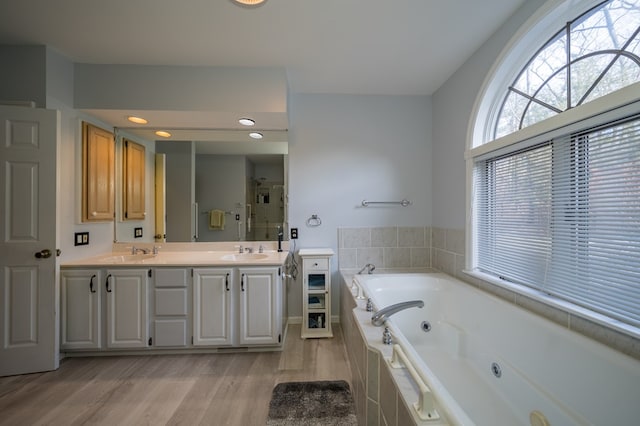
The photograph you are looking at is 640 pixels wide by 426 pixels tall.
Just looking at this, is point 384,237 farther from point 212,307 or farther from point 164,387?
point 164,387

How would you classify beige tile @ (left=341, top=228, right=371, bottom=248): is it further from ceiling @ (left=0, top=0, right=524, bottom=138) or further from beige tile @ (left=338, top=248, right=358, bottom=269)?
ceiling @ (left=0, top=0, right=524, bottom=138)

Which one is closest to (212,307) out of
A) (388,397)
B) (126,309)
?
(126,309)

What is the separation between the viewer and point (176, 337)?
7.04ft

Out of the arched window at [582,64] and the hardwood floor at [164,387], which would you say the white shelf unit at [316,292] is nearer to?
the hardwood floor at [164,387]

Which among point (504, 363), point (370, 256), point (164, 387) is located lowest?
point (164, 387)

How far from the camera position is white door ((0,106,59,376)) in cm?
190

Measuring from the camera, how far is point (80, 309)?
2105mm

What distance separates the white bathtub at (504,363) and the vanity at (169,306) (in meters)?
1.05

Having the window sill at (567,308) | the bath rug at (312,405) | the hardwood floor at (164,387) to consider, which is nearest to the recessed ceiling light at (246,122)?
the hardwood floor at (164,387)

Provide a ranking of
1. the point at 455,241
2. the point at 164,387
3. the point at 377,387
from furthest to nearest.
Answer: the point at 455,241 → the point at 164,387 → the point at 377,387

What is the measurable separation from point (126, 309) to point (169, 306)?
1.19 ft

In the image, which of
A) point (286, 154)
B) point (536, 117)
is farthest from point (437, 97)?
point (286, 154)

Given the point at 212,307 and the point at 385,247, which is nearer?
the point at 212,307

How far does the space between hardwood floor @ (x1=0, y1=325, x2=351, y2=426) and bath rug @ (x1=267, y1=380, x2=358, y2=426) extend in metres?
0.07
